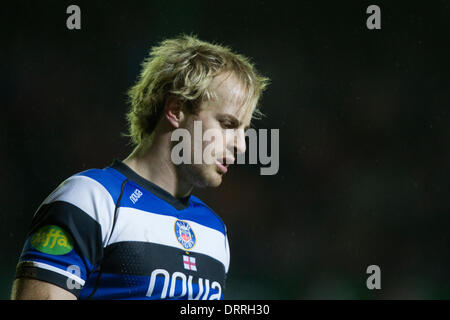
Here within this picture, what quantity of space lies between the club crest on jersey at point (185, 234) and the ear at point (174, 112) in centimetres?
40

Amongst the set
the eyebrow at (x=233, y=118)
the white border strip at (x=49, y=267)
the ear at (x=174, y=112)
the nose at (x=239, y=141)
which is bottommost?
the white border strip at (x=49, y=267)

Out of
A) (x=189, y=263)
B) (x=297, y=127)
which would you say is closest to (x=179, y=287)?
(x=189, y=263)

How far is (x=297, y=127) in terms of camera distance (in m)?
6.48

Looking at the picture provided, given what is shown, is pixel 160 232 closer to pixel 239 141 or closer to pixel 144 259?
pixel 144 259

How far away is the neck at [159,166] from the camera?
2.13m

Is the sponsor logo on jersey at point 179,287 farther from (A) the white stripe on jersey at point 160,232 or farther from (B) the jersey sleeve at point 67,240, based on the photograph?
(B) the jersey sleeve at point 67,240

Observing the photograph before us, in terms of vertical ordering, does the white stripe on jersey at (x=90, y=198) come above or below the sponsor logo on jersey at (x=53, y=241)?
above

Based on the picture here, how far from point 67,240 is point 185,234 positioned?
562 mm

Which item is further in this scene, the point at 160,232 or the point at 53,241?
the point at 160,232

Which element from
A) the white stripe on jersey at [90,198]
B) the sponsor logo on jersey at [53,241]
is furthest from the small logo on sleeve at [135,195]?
the sponsor logo on jersey at [53,241]

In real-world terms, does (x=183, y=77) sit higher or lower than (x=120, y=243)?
higher

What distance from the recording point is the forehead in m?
2.11

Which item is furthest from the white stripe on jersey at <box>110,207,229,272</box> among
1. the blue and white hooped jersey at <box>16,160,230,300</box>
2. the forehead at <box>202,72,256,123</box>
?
the forehead at <box>202,72,256,123</box>
